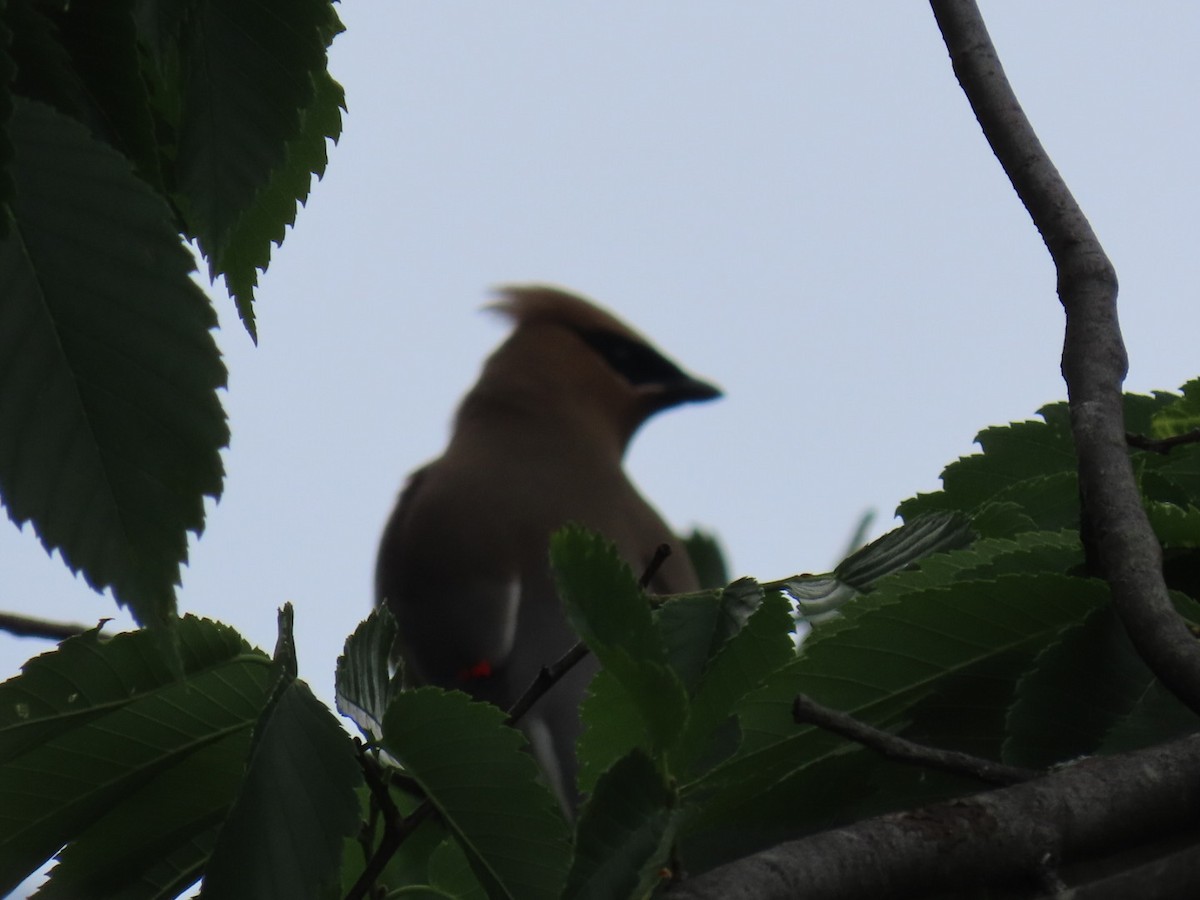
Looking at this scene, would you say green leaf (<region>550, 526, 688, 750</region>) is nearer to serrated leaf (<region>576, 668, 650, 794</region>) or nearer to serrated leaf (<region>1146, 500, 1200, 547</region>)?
serrated leaf (<region>576, 668, 650, 794</region>)

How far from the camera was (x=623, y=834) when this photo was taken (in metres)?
0.70

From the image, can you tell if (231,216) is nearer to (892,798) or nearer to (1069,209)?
(892,798)

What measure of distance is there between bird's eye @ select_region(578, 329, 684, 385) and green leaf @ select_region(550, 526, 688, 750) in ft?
13.6

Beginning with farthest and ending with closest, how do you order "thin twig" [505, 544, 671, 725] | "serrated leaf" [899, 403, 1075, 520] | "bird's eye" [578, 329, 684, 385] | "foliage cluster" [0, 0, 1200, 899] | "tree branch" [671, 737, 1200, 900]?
"bird's eye" [578, 329, 684, 385], "serrated leaf" [899, 403, 1075, 520], "thin twig" [505, 544, 671, 725], "foliage cluster" [0, 0, 1200, 899], "tree branch" [671, 737, 1200, 900]

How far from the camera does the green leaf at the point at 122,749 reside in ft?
3.22

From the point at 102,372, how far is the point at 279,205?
313mm

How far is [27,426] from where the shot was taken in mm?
733

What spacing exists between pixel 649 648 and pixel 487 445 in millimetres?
3177

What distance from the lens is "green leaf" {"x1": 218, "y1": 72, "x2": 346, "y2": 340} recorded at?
102 centimetres

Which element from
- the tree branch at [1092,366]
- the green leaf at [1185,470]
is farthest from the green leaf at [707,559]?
the tree branch at [1092,366]

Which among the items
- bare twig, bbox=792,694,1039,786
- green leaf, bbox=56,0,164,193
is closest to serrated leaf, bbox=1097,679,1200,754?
bare twig, bbox=792,694,1039,786

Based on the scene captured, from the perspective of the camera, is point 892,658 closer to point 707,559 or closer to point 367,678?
point 367,678

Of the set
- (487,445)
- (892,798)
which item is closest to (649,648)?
(892,798)

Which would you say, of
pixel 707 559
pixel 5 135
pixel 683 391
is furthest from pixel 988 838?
pixel 683 391
